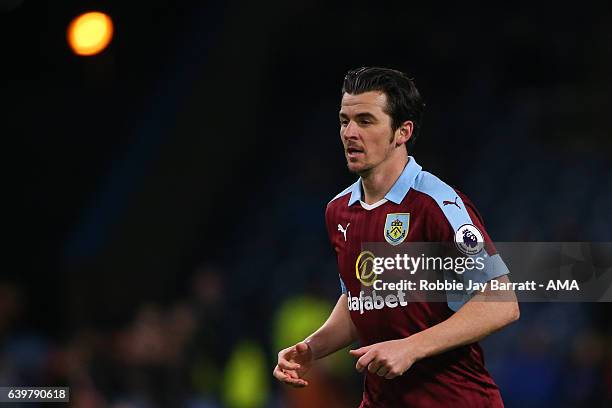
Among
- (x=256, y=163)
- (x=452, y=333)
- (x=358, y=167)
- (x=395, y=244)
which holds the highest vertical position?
(x=256, y=163)

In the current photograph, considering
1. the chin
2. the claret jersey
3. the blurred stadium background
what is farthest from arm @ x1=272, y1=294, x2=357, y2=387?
the blurred stadium background

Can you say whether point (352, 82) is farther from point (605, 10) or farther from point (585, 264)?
point (605, 10)

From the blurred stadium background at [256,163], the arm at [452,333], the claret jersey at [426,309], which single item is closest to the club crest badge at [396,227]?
the claret jersey at [426,309]

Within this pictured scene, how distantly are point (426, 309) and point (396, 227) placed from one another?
0.34 meters

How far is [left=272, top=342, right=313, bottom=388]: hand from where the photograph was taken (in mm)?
4469

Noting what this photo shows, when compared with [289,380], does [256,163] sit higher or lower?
higher

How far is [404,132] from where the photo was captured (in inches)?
182

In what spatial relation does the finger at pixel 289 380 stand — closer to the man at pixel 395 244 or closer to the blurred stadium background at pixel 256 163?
the man at pixel 395 244

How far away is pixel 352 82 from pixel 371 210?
53 cm

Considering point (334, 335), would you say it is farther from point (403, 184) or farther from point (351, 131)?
point (351, 131)

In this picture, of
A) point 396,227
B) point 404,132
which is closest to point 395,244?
point 396,227

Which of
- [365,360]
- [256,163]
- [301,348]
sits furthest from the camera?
[256,163]

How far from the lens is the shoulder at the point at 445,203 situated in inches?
169

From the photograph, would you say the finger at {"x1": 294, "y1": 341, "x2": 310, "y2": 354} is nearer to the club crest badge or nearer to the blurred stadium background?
the club crest badge
